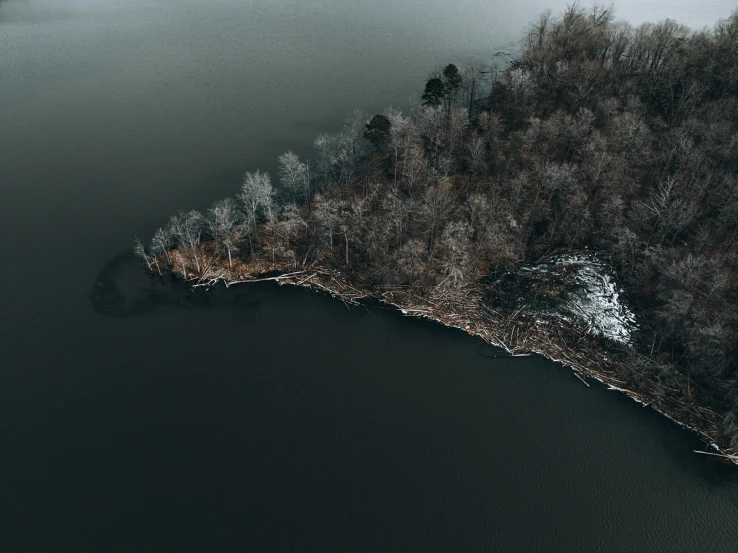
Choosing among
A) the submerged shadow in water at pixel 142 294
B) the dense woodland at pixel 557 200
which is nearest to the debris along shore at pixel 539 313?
the dense woodland at pixel 557 200

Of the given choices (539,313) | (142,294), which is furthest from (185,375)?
(539,313)

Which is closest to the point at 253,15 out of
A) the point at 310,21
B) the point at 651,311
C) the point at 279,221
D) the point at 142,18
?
the point at 310,21

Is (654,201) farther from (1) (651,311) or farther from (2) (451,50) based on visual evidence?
(2) (451,50)

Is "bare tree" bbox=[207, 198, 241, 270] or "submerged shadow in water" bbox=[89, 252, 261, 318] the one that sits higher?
"bare tree" bbox=[207, 198, 241, 270]

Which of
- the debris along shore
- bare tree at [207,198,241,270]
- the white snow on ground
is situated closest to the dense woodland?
bare tree at [207,198,241,270]

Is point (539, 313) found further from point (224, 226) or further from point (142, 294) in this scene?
point (142, 294)

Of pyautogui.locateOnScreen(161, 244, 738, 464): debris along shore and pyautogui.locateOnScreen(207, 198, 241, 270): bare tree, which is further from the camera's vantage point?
pyautogui.locateOnScreen(207, 198, 241, 270): bare tree

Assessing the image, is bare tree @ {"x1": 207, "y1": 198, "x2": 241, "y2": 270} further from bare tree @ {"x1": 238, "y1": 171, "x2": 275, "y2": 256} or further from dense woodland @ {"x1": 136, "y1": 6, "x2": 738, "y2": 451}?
bare tree @ {"x1": 238, "y1": 171, "x2": 275, "y2": 256}
